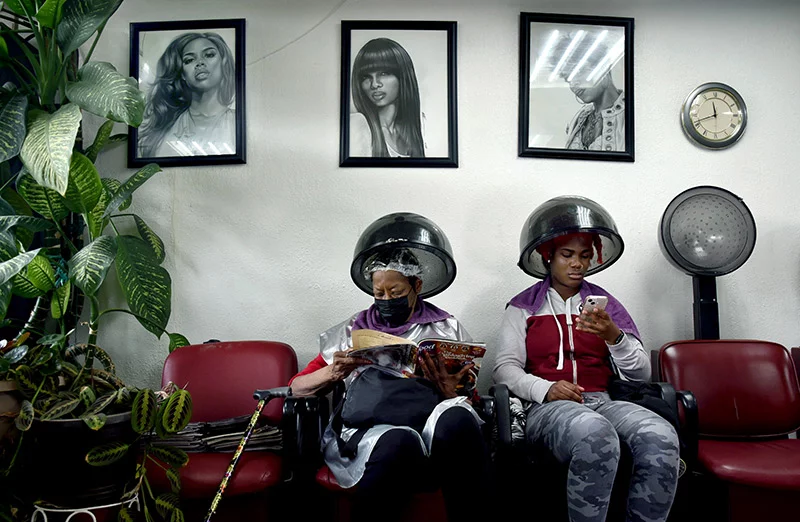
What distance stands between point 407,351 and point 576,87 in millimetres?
1779

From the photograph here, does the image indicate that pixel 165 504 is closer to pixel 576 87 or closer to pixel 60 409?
pixel 60 409

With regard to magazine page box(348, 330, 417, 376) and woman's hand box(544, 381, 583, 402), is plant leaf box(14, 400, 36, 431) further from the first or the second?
woman's hand box(544, 381, 583, 402)

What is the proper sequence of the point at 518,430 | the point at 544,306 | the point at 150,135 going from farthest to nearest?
1. the point at 150,135
2. the point at 544,306
3. the point at 518,430

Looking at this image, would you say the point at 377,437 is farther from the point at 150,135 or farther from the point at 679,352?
the point at 150,135

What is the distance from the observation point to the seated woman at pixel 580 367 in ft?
6.26

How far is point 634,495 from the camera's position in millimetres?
1943

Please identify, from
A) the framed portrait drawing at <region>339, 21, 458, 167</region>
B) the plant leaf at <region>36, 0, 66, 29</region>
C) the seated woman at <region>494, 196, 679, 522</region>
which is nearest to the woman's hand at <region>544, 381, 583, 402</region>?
the seated woman at <region>494, 196, 679, 522</region>

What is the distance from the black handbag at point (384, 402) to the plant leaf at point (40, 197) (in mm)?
1427

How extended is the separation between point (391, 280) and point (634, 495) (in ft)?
3.67

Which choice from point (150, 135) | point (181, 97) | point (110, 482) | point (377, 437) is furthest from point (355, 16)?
point (110, 482)

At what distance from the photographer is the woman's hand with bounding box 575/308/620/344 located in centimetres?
224

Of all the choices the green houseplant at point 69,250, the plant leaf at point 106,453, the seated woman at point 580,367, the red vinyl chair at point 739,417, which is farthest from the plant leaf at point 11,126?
the red vinyl chair at point 739,417

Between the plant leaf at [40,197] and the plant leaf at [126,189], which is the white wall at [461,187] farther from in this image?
the plant leaf at [40,197]

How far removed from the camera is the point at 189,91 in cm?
297
